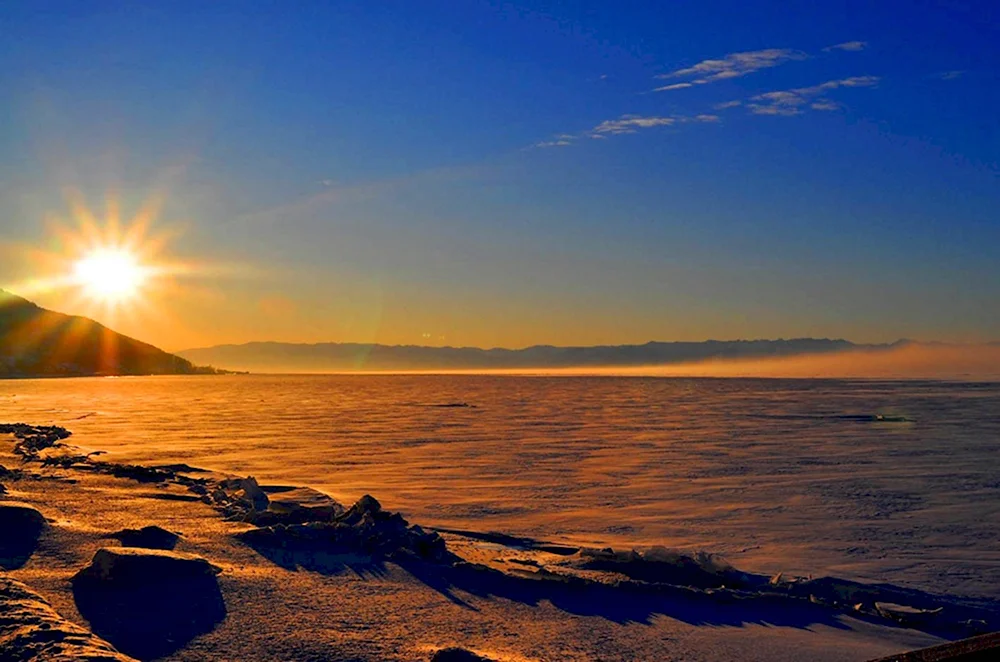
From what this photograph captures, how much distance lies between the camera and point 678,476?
13.8m

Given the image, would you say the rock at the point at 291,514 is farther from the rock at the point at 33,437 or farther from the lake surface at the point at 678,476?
the rock at the point at 33,437

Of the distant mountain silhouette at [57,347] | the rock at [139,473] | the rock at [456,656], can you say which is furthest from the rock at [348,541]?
the distant mountain silhouette at [57,347]

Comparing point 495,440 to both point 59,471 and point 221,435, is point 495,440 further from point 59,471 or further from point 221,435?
point 59,471

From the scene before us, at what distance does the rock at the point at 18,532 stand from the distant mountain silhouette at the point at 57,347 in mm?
107449

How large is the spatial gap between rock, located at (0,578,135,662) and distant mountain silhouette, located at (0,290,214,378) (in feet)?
363

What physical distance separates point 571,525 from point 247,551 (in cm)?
396

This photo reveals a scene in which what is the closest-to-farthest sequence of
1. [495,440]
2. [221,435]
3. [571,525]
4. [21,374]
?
[571,525] < [495,440] < [221,435] < [21,374]

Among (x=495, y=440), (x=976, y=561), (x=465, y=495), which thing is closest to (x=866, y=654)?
(x=976, y=561)

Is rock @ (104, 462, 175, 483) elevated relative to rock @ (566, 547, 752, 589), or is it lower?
lower

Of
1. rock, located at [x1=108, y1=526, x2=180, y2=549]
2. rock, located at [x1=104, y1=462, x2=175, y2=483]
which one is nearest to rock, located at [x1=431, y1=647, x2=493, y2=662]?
rock, located at [x1=108, y1=526, x2=180, y2=549]

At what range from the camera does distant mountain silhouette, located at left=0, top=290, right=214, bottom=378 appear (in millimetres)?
105062

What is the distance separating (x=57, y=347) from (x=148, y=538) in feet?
397

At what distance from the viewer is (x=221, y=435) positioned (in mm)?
22062

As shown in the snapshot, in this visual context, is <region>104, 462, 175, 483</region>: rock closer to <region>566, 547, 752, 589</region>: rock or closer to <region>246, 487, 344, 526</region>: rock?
<region>246, 487, 344, 526</region>: rock
